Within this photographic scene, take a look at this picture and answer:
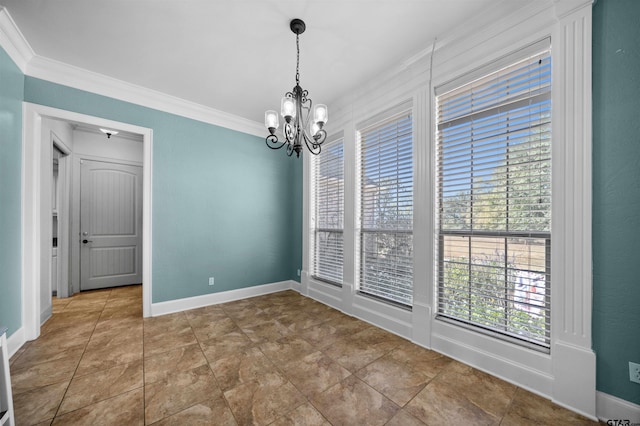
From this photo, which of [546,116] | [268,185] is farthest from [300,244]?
[546,116]

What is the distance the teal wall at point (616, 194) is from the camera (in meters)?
1.50

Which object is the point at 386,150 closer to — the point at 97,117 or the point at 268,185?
the point at 268,185

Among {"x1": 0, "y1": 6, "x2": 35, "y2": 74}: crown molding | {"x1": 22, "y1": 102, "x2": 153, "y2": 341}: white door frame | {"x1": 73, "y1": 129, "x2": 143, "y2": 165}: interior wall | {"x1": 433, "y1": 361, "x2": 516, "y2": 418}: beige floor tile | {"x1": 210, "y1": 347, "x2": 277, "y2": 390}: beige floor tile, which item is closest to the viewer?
{"x1": 433, "y1": 361, "x2": 516, "y2": 418}: beige floor tile

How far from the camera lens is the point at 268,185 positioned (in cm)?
433

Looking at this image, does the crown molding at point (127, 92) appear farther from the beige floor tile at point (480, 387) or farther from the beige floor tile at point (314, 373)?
the beige floor tile at point (480, 387)

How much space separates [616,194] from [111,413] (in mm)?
3512

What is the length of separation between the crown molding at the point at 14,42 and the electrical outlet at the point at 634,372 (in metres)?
5.09

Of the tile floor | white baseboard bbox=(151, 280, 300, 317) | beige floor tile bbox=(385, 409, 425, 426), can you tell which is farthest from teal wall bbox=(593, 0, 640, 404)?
white baseboard bbox=(151, 280, 300, 317)

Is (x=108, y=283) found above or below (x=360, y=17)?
below

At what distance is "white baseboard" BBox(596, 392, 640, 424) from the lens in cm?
147

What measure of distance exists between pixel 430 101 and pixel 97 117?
377 centimetres

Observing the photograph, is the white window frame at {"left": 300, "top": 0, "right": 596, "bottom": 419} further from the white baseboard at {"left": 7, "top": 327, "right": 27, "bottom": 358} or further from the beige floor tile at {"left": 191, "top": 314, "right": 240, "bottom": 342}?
the white baseboard at {"left": 7, "top": 327, "right": 27, "bottom": 358}

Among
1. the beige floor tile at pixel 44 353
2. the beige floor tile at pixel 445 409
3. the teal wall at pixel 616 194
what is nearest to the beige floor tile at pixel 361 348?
the beige floor tile at pixel 445 409

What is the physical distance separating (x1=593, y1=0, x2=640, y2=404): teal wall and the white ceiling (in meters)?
0.80
